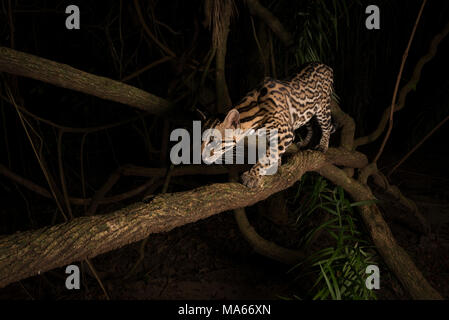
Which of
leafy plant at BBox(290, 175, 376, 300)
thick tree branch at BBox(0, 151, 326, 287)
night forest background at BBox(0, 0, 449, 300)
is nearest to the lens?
thick tree branch at BBox(0, 151, 326, 287)

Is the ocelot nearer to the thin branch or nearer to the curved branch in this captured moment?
the thin branch

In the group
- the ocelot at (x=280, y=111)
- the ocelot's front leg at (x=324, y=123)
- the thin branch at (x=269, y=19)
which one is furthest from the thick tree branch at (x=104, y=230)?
the thin branch at (x=269, y=19)

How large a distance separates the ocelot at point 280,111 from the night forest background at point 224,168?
0.21 metres

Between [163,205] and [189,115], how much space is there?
1386 mm

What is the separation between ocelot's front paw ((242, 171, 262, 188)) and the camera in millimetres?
2363

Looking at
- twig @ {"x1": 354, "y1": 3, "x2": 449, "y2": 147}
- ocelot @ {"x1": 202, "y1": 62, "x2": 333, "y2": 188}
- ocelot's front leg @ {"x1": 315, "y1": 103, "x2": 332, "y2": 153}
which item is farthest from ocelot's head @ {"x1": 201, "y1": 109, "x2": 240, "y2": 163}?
twig @ {"x1": 354, "y1": 3, "x2": 449, "y2": 147}

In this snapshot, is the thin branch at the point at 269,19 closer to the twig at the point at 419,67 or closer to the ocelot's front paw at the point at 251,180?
the twig at the point at 419,67

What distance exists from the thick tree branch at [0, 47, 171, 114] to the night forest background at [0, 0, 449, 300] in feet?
0.05

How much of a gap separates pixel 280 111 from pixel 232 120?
20.1 inches

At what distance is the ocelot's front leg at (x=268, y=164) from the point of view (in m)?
2.38

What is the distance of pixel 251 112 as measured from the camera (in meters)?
2.70

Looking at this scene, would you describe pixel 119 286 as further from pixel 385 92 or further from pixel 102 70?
pixel 385 92

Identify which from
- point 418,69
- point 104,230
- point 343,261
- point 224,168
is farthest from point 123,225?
point 418,69
